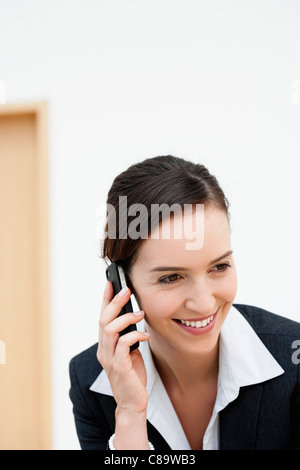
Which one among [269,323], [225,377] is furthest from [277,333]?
[225,377]

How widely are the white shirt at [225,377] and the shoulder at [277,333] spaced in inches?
0.6

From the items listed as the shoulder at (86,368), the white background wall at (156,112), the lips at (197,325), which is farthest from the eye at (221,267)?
the white background wall at (156,112)

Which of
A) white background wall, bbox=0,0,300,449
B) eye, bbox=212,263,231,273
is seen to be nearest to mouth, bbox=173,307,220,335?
eye, bbox=212,263,231,273

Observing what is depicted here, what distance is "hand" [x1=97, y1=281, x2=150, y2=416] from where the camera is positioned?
86cm

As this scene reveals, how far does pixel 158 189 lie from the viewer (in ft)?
2.76

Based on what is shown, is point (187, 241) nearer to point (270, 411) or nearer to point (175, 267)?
point (175, 267)

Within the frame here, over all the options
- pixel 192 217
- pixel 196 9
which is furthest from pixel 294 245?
pixel 196 9

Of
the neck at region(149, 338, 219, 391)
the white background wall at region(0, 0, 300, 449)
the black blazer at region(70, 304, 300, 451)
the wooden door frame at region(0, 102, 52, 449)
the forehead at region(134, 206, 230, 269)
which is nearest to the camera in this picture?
the forehead at region(134, 206, 230, 269)

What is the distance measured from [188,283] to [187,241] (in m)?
0.09

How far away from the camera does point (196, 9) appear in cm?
148

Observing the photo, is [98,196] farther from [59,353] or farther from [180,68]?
[59,353]

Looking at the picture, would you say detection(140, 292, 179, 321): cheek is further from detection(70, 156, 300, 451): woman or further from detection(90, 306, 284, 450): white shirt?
detection(90, 306, 284, 450): white shirt

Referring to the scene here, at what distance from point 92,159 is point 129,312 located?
2.91ft

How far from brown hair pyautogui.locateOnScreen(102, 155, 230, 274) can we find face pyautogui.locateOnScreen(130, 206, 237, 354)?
34 millimetres
